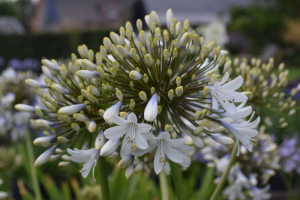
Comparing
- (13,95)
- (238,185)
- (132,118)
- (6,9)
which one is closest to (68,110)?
(132,118)

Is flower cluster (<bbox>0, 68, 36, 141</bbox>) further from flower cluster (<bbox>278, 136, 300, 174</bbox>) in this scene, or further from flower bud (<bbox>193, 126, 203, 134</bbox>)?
flower cluster (<bbox>278, 136, 300, 174</bbox>)

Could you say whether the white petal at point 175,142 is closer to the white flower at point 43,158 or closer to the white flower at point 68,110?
the white flower at point 68,110

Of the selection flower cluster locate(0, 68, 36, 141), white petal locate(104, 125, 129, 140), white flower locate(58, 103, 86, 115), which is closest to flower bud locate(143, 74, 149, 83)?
white petal locate(104, 125, 129, 140)

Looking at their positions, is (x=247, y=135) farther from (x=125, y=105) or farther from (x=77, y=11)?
(x=77, y=11)

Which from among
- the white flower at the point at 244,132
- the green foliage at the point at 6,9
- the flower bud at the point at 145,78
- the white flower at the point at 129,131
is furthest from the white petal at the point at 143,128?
the green foliage at the point at 6,9

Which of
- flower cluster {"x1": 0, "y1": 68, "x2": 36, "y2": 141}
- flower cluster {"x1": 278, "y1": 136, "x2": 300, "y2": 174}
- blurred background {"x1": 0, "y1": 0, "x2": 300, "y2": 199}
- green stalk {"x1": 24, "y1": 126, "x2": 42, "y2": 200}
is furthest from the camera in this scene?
blurred background {"x1": 0, "y1": 0, "x2": 300, "y2": 199}

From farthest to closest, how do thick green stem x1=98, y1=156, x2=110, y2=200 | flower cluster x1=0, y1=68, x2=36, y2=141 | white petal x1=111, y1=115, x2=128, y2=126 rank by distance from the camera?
flower cluster x1=0, y1=68, x2=36, y2=141 → thick green stem x1=98, y1=156, x2=110, y2=200 → white petal x1=111, y1=115, x2=128, y2=126
